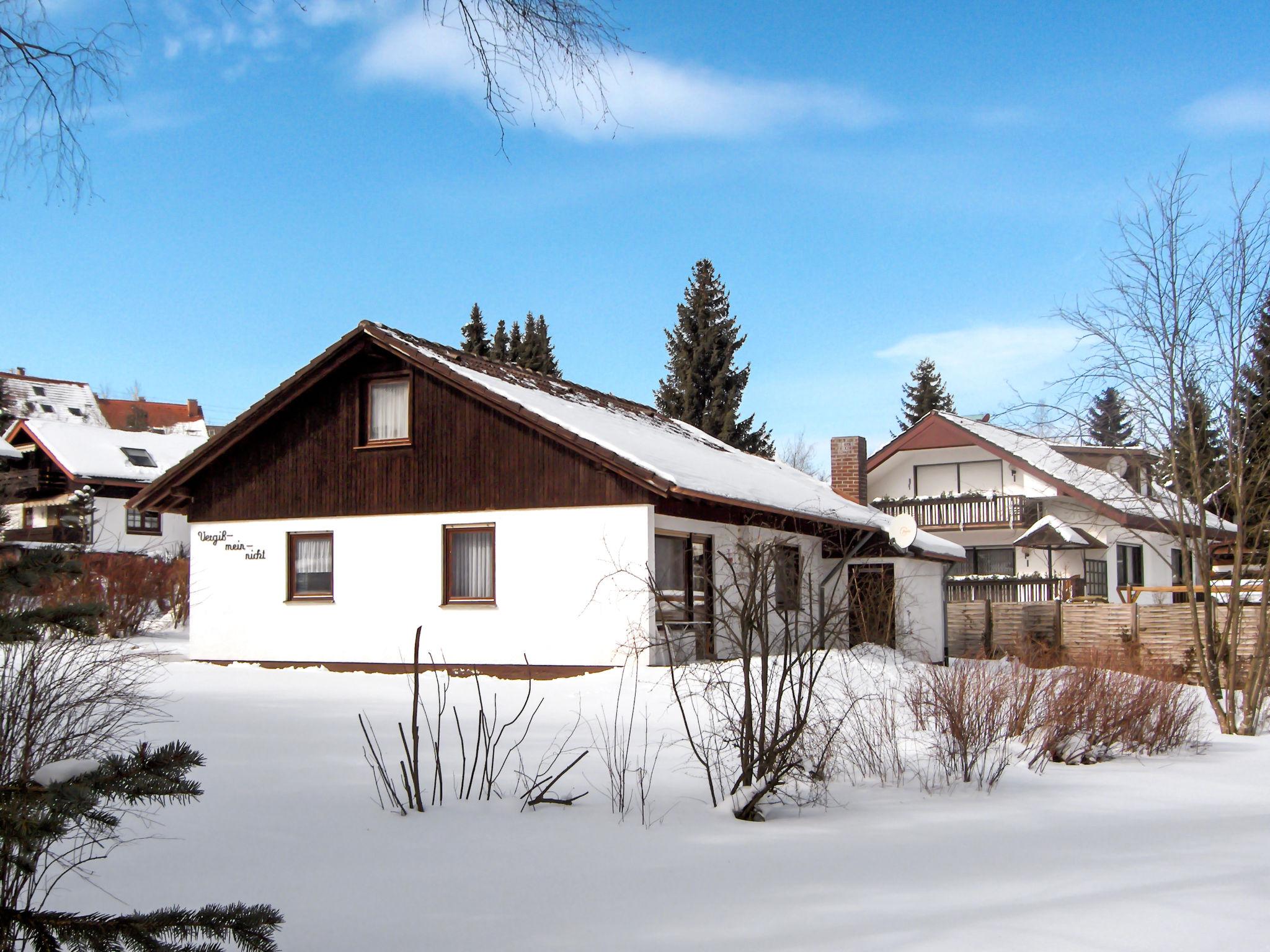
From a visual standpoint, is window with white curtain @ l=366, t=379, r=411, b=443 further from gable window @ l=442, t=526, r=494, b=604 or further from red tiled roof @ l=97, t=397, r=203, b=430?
red tiled roof @ l=97, t=397, r=203, b=430

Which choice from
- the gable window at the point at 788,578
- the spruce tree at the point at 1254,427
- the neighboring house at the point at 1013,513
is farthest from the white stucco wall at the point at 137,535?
the gable window at the point at 788,578

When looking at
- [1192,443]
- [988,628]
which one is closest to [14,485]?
[1192,443]

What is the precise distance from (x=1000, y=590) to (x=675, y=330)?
17964 millimetres

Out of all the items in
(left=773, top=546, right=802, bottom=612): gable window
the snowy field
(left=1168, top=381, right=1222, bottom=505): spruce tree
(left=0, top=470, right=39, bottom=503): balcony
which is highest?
(left=1168, top=381, right=1222, bottom=505): spruce tree

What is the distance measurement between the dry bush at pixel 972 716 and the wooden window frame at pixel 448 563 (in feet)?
29.7

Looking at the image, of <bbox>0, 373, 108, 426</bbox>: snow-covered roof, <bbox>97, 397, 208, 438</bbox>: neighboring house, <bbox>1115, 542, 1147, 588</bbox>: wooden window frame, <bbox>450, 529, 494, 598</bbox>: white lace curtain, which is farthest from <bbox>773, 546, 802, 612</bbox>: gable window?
<bbox>97, 397, 208, 438</bbox>: neighboring house

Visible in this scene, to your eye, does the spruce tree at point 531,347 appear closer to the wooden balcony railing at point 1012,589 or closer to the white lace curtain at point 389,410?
the wooden balcony railing at point 1012,589

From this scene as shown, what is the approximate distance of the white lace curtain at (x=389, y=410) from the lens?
61.9 feet

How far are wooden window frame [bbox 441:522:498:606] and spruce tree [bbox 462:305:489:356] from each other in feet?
96.6

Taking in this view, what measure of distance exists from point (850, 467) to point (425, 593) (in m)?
13.3

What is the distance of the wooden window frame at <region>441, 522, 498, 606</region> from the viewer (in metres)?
17.8

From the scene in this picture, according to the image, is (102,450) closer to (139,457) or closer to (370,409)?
(139,457)

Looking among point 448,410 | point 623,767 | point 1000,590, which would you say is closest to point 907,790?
point 623,767

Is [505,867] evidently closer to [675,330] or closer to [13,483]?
[13,483]
